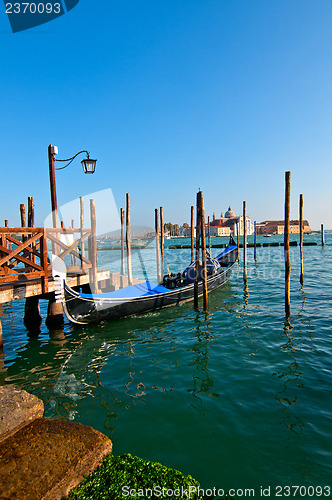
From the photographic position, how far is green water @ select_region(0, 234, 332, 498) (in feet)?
10.1

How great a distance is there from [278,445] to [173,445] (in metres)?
1.19

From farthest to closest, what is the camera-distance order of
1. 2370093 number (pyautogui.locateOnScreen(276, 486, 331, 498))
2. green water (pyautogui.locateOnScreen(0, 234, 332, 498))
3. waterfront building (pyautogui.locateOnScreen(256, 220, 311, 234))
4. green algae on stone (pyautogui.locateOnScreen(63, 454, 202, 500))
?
waterfront building (pyautogui.locateOnScreen(256, 220, 311, 234)), green water (pyautogui.locateOnScreen(0, 234, 332, 498)), 2370093 number (pyautogui.locateOnScreen(276, 486, 331, 498)), green algae on stone (pyautogui.locateOnScreen(63, 454, 202, 500))

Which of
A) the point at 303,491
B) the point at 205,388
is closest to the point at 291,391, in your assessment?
the point at 205,388

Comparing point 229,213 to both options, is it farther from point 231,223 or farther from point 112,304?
point 112,304

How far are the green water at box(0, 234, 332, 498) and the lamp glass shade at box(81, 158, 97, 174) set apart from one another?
416 centimetres

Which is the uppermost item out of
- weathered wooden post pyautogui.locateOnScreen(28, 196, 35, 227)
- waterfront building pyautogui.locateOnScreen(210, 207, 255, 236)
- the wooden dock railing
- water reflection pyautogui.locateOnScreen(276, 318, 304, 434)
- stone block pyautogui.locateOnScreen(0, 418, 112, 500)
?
waterfront building pyautogui.locateOnScreen(210, 207, 255, 236)

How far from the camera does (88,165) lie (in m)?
7.09

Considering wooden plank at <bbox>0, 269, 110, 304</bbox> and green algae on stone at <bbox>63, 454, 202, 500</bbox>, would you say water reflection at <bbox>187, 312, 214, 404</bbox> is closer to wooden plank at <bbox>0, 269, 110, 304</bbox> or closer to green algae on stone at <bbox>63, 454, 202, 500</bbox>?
green algae on stone at <bbox>63, 454, 202, 500</bbox>

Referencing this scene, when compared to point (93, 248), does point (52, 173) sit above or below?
above

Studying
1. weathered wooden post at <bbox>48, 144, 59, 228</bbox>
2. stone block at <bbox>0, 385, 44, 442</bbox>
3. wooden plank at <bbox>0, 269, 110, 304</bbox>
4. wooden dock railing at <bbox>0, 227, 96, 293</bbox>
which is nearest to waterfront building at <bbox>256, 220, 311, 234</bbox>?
wooden dock railing at <bbox>0, 227, 96, 293</bbox>

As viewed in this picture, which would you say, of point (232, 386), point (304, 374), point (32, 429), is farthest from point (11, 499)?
point (304, 374)

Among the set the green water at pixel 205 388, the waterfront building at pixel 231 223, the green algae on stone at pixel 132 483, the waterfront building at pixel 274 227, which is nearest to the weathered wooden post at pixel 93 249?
the green water at pixel 205 388

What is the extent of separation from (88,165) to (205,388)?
5.59 meters

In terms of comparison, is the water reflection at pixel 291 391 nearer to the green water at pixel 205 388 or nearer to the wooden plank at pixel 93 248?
the green water at pixel 205 388
